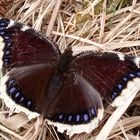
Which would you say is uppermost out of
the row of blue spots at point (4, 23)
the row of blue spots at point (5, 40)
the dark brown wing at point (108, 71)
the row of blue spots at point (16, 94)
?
the row of blue spots at point (4, 23)

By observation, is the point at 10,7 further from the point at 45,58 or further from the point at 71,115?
the point at 71,115

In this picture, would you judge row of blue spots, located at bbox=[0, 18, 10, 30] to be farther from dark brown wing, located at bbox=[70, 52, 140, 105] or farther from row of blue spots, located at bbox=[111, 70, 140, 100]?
row of blue spots, located at bbox=[111, 70, 140, 100]

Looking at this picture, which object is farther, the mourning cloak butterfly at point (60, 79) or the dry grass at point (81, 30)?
the dry grass at point (81, 30)

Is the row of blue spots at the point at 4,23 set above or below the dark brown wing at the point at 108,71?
above

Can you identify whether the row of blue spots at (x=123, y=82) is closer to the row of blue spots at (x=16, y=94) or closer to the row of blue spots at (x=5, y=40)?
the row of blue spots at (x=16, y=94)

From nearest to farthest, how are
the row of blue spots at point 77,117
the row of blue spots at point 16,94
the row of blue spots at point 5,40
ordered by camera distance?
the row of blue spots at point 77,117 < the row of blue spots at point 16,94 < the row of blue spots at point 5,40

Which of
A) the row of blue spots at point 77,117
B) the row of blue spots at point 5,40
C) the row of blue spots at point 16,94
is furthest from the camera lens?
the row of blue spots at point 5,40

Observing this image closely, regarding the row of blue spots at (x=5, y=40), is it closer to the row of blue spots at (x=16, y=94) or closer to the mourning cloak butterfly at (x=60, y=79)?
the mourning cloak butterfly at (x=60, y=79)

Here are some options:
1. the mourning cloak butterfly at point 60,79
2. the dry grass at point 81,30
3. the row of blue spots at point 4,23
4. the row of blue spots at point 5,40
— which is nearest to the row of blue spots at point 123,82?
the mourning cloak butterfly at point 60,79
